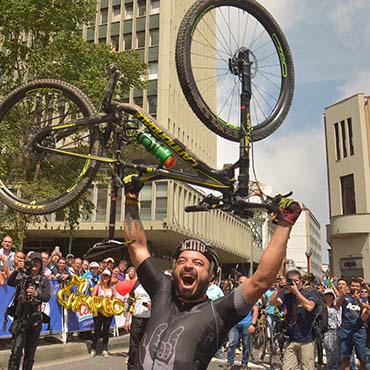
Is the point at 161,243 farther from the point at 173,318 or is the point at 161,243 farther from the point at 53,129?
the point at 173,318

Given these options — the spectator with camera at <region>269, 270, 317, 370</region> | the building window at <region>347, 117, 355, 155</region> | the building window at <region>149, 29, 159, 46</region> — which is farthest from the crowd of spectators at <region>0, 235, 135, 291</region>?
the building window at <region>149, 29, 159, 46</region>

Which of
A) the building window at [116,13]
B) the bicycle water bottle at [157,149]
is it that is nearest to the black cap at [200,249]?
the bicycle water bottle at [157,149]

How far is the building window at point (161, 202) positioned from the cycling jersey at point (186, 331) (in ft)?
103

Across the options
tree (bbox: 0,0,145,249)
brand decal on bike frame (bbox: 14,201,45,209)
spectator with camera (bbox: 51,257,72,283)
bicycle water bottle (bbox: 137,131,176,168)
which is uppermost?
tree (bbox: 0,0,145,249)

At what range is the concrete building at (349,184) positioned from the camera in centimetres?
3042

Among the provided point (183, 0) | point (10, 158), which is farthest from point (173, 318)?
point (183, 0)

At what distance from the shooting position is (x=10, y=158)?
15.2 m

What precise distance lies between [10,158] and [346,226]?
22.7 m

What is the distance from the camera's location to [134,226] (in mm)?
3582

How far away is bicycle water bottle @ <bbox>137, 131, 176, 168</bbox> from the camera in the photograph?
14.5 ft

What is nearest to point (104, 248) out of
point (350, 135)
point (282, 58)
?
point (282, 58)

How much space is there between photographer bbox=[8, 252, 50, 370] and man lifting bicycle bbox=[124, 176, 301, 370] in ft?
15.4

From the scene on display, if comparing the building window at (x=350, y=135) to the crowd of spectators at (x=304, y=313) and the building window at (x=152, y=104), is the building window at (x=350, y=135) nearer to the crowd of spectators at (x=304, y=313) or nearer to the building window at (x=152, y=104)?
the building window at (x=152, y=104)

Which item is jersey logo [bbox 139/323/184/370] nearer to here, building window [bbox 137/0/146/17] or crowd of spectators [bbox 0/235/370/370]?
crowd of spectators [bbox 0/235/370/370]
